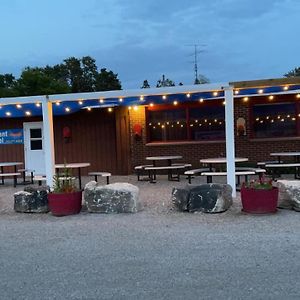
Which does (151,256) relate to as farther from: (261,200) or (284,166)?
(284,166)

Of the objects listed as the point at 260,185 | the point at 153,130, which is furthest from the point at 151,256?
the point at 153,130

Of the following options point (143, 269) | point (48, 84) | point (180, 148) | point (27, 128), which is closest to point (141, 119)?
point (180, 148)

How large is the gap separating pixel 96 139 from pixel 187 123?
3.20 m

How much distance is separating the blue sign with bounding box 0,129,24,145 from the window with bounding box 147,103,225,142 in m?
4.74

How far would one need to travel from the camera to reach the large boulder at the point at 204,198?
8.31 meters

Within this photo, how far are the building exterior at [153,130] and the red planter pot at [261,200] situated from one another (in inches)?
261

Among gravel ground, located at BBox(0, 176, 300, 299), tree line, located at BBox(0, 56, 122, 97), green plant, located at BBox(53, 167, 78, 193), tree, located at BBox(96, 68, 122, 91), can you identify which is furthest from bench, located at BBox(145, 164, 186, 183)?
tree, located at BBox(96, 68, 122, 91)

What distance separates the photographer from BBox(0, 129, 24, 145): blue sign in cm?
1630

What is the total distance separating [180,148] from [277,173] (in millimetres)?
3352

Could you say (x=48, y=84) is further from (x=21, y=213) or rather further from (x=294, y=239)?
(x=294, y=239)

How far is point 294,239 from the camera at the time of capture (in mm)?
6266

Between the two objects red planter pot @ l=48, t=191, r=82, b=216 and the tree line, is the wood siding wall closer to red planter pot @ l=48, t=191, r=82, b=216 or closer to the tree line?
red planter pot @ l=48, t=191, r=82, b=216

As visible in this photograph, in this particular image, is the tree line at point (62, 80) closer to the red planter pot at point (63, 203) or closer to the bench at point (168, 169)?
the bench at point (168, 169)

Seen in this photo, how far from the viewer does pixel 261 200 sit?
7965 mm
